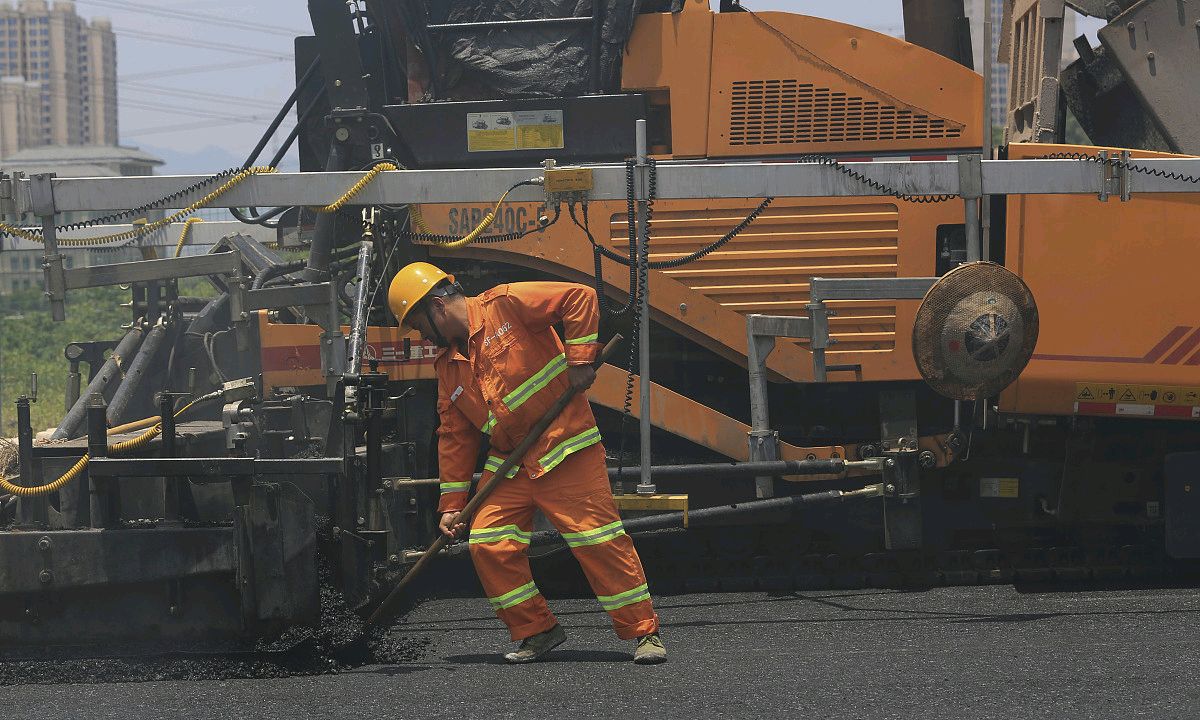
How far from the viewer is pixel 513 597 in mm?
4508

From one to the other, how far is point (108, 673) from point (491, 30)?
285 cm

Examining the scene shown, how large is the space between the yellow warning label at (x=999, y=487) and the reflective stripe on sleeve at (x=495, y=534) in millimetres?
2163

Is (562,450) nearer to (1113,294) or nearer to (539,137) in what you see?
(539,137)

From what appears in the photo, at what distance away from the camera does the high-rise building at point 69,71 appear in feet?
305

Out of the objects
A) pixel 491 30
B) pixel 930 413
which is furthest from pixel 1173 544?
pixel 491 30

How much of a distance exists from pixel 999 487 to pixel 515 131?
2451 millimetres

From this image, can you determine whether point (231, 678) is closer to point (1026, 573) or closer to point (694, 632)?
point (694, 632)

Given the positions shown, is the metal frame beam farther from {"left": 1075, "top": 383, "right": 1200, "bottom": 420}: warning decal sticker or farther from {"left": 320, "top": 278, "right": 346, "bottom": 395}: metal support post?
{"left": 1075, "top": 383, "right": 1200, "bottom": 420}: warning decal sticker

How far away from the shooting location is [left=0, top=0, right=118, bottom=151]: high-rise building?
9288cm

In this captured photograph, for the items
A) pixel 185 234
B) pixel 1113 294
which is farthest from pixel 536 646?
pixel 185 234

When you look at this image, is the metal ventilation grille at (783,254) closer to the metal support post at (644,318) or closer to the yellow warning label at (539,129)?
the yellow warning label at (539,129)

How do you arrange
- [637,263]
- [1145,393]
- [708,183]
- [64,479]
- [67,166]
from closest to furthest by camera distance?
[64,479], [708,183], [637,263], [1145,393], [67,166]

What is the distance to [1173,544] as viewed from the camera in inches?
213

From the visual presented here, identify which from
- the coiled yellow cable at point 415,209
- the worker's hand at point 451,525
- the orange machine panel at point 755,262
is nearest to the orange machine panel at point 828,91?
the orange machine panel at point 755,262
